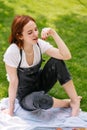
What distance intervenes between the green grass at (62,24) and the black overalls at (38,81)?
59cm

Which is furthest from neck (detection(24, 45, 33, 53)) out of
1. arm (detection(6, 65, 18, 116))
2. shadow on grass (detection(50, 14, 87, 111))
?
shadow on grass (detection(50, 14, 87, 111))

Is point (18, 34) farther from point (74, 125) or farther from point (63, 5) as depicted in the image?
point (63, 5)

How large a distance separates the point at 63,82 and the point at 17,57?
588mm

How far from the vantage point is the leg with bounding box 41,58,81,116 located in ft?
13.0

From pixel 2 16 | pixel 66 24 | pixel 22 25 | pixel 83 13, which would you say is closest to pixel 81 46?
pixel 66 24

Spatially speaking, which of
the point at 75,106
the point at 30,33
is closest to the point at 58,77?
the point at 75,106

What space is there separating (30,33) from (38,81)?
598 mm

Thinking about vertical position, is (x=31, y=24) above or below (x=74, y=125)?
above

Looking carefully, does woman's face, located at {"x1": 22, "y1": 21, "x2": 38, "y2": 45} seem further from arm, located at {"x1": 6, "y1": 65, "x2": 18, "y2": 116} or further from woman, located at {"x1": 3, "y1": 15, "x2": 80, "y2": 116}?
arm, located at {"x1": 6, "y1": 65, "x2": 18, "y2": 116}

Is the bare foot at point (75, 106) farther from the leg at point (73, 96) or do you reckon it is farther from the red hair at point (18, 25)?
the red hair at point (18, 25)

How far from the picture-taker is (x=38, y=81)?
→ 4.09 metres

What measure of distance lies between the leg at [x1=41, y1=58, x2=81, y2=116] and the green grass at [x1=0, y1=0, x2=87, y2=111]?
0.85 feet

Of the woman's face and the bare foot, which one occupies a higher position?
the woman's face

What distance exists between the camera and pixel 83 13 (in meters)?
6.99
